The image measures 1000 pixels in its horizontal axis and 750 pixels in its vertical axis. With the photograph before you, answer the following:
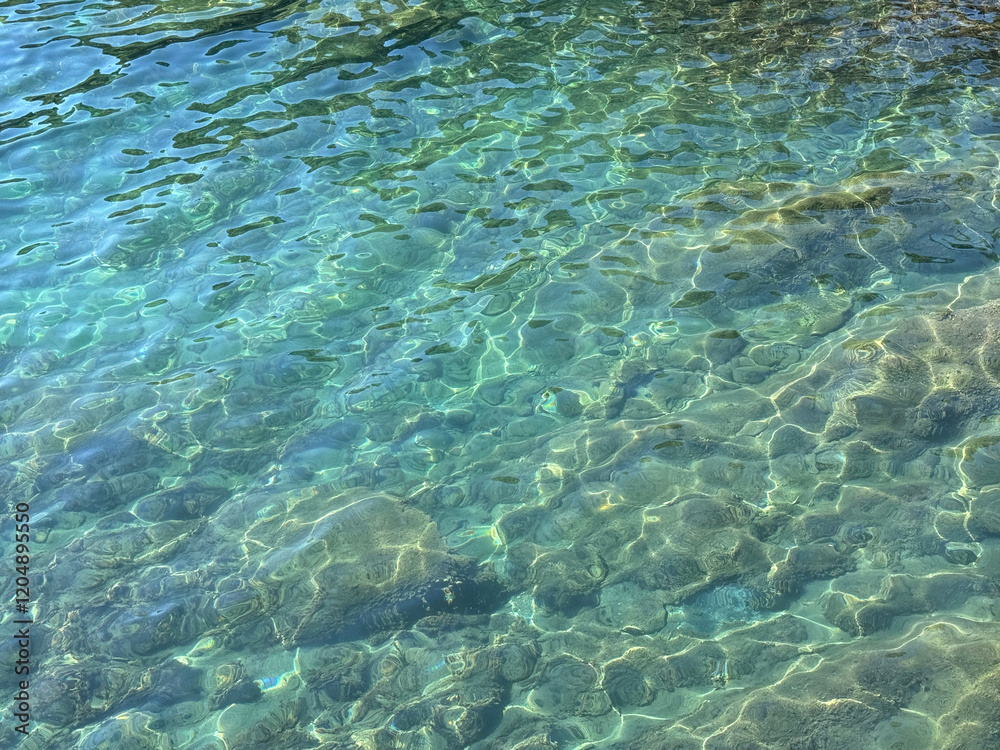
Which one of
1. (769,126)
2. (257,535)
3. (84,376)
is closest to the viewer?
(257,535)

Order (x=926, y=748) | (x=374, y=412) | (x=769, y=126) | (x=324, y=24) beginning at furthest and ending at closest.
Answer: (x=324, y=24) < (x=769, y=126) < (x=374, y=412) < (x=926, y=748)

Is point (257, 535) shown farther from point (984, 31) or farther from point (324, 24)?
point (984, 31)

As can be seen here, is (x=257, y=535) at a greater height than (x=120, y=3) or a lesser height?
lesser

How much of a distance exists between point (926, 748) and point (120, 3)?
39.8 ft

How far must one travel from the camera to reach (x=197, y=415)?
5957 millimetres

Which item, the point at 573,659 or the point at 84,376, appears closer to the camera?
the point at 573,659

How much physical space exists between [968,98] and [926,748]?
23.0 ft

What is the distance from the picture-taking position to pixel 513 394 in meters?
5.99

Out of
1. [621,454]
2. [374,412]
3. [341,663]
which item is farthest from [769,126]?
[341,663]

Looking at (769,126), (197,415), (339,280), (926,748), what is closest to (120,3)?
(339,280)

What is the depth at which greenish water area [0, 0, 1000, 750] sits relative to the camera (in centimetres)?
440

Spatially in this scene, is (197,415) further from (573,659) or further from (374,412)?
(573,659)

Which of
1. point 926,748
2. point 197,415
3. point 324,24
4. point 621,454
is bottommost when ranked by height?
point 926,748

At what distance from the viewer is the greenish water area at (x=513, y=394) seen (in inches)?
173
